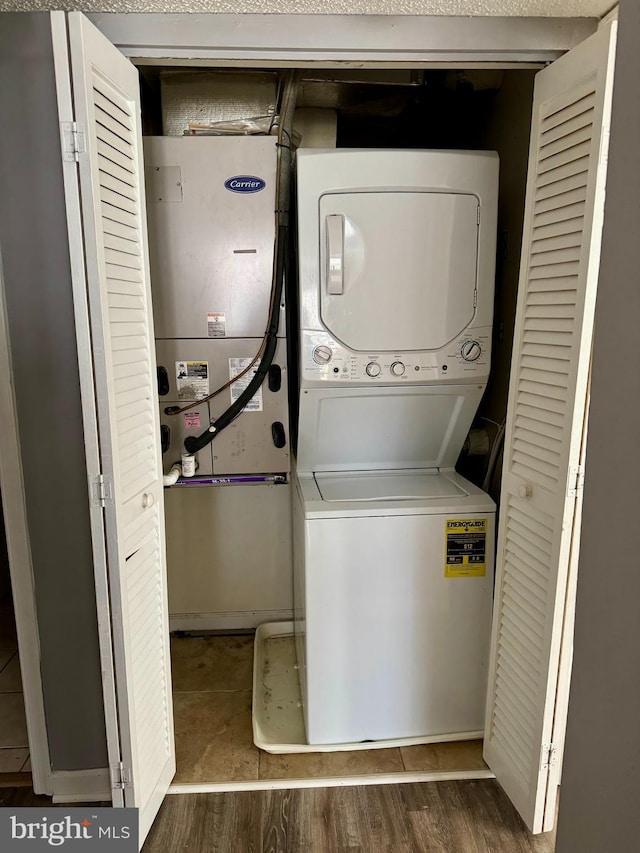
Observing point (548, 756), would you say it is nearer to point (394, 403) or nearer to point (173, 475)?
point (394, 403)

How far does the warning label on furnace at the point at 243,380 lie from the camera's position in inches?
80.3

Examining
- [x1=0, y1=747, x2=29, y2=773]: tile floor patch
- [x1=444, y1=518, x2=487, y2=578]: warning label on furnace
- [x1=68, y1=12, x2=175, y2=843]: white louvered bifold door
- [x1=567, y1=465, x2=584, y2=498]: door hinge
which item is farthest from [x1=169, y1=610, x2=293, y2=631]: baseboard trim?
[x1=567, y1=465, x2=584, y2=498]: door hinge

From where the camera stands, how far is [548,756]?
4.95 feet

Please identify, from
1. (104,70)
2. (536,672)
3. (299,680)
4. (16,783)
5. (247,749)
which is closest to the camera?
(104,70)

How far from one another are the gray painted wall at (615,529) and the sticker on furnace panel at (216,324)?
164cm

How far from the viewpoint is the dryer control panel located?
5.96ft

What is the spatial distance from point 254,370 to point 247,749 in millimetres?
1263

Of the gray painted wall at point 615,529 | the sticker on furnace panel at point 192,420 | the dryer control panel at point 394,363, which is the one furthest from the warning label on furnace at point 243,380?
the gray painted wall at point 615,529

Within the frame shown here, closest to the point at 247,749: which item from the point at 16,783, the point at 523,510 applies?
the point at 16,783

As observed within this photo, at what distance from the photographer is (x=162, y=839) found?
1583 millimetres

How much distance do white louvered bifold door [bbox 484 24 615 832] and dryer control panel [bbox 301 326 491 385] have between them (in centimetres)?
24

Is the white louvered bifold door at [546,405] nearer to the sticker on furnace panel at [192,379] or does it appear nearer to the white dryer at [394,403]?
the white dryer at [394,403]

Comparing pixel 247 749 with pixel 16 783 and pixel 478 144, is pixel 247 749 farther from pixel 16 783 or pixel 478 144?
pixel 478 144

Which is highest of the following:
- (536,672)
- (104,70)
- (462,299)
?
(104,70)
